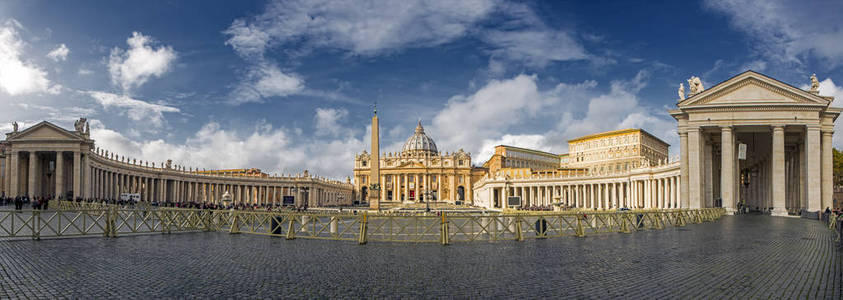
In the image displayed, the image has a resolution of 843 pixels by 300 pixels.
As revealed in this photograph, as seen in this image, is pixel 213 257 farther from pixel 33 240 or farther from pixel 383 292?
pixel 33 240

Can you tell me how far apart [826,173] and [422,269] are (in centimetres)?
4413

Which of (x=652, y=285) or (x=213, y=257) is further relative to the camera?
(x=213, y=257)

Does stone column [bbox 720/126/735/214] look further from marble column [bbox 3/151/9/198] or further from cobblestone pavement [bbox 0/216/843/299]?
marble column [bbox 3/151/9/198]

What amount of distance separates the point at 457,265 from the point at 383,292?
4.25 meters

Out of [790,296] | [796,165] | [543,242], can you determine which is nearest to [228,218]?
[543,242]

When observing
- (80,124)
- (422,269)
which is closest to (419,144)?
(80,124)

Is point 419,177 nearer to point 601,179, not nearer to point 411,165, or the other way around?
point 411,165

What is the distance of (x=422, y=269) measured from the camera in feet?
43.0

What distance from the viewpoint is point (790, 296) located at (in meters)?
9.35

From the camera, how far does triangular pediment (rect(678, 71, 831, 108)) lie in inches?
1613

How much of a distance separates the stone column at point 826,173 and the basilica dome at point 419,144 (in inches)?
5384

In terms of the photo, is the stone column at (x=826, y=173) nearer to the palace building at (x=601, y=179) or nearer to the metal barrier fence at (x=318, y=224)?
the palace building at (x=601, y=179)

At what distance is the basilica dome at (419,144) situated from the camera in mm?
179125

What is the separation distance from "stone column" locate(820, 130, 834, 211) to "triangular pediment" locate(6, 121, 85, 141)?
74.8m
